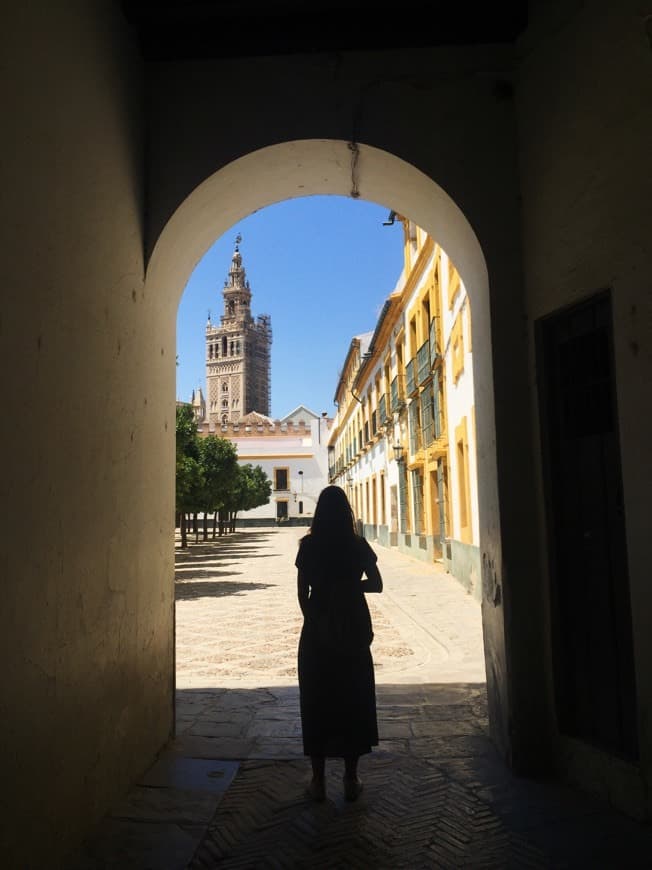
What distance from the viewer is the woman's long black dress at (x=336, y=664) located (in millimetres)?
3395

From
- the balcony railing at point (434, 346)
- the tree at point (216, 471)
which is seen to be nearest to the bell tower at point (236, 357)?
→ the tree at point (216, 471)

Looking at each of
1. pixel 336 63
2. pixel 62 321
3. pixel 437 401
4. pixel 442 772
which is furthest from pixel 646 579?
pixel 437 401

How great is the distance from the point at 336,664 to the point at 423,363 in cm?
1363

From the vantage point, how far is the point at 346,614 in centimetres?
347

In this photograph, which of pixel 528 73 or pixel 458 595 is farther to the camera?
pixel 458 595

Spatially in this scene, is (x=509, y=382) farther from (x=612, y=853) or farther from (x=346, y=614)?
(x=612, y=853)

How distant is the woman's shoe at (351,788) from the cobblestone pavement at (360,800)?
3 centimetres

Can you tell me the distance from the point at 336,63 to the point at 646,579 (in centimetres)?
329

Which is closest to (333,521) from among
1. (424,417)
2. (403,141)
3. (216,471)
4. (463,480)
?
(403,141)

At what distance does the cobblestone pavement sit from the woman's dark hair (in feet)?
4.17

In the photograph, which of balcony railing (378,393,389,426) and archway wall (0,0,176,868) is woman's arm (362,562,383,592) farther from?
balcony railing (378,393,389,426)

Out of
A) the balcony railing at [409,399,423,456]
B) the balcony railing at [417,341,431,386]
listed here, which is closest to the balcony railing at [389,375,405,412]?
the balcony railing at [409,399,423,456]

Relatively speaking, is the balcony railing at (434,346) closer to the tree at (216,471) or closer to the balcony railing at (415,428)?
the balcony railing at (415,428)

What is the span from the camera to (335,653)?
3.42m
